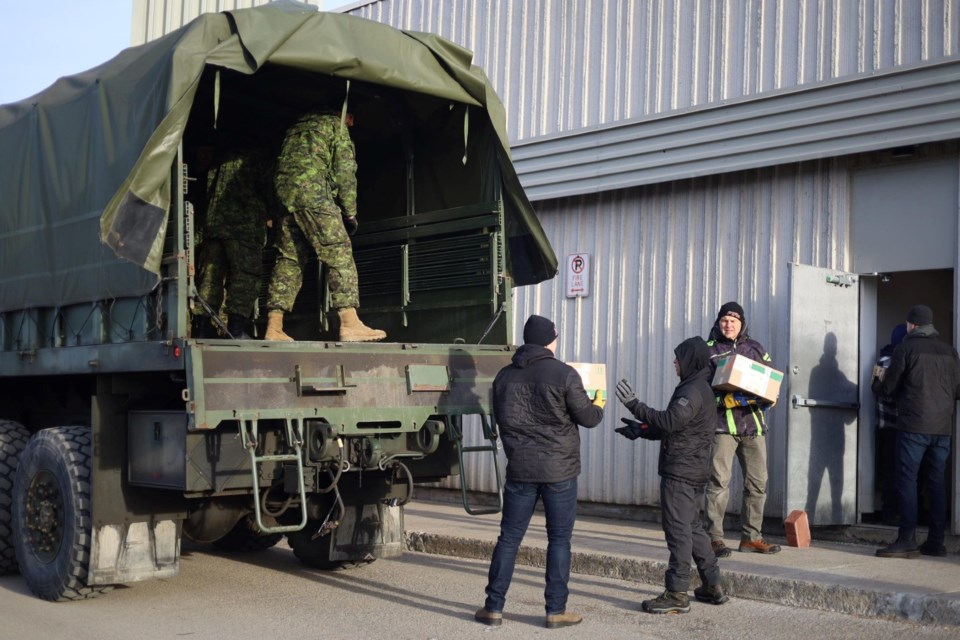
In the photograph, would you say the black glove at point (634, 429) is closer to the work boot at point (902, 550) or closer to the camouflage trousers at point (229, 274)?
the work boot at point (902, 550)

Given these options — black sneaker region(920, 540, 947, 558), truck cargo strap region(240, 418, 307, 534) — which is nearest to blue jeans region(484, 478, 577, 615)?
truck cargo strap region(240, 418, 307, 534)

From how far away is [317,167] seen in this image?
7457 mm

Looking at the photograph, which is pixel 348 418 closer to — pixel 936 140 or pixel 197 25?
pixel 197 25

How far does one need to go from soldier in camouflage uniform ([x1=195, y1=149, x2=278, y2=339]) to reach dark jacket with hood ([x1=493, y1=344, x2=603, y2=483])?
2.85 meters

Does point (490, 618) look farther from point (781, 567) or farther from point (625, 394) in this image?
point (781, 567)

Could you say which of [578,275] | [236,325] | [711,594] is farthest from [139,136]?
[578,275]

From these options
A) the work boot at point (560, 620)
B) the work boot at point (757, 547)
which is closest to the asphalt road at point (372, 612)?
the work boot at point (560, 620)

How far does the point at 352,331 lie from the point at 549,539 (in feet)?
6.26

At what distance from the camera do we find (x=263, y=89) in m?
8.06

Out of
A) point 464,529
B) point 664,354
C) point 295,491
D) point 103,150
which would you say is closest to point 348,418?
point 295,491

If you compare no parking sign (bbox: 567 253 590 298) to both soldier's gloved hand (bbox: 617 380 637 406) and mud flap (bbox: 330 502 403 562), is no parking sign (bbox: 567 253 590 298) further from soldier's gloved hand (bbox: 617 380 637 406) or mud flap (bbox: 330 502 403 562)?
soldier's gloved hand (bbox: 617 380 637 406)

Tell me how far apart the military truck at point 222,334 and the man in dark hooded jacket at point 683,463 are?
1.16 meters

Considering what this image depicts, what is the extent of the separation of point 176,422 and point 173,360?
414 mm

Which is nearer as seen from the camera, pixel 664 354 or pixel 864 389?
pixel 864 389
